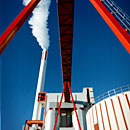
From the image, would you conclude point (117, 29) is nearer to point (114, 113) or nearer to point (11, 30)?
point (11, 30)

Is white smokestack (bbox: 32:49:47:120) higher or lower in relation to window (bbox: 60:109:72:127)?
higher

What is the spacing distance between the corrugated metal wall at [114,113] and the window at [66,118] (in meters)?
13.6

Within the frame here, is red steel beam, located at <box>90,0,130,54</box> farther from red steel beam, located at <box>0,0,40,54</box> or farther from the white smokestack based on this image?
the white smokestack

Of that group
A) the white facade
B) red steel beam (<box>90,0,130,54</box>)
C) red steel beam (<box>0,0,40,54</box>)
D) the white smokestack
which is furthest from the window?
red steel beam (<box>90,0,130,54</box>)

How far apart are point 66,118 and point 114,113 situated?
17.3 m

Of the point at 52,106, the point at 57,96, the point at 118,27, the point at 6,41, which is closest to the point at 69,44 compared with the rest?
the point at 118,27

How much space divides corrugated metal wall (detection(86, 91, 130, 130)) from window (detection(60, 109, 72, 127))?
13648mm

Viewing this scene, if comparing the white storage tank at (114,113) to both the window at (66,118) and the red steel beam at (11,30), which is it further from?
the window at (66,118)

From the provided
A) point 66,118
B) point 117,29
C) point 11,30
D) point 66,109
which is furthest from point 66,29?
point 66,118

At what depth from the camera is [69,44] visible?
46.5ft

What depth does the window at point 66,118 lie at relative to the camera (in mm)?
25656

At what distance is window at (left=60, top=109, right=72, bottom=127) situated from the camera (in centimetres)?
2566

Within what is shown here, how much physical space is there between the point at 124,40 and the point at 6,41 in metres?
6.60

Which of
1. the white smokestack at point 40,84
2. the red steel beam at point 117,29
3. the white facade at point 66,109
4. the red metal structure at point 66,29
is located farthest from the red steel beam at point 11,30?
the white smokestack at point 40,84
